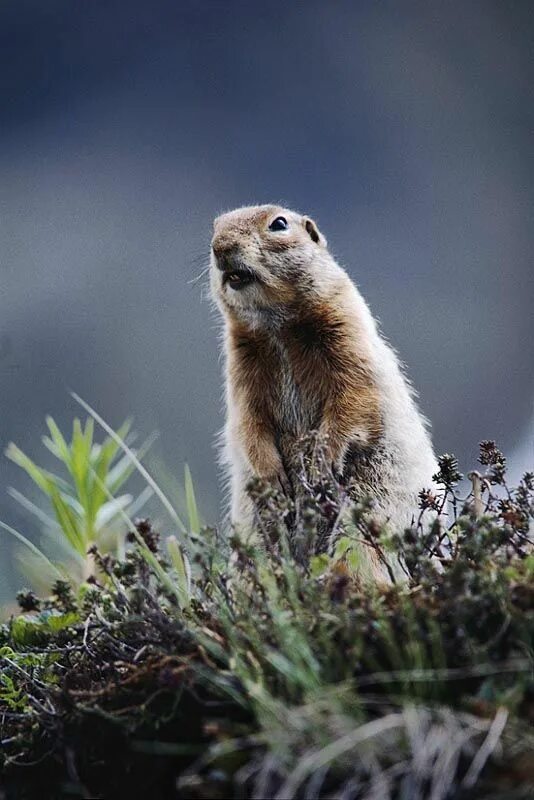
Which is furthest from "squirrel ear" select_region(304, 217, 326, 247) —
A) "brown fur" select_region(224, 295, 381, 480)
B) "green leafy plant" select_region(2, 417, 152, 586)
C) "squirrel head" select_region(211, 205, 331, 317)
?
"green leafy plant" select_region(2, 417, 152, 586)

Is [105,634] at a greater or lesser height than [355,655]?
greater

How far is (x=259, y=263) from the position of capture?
11.8 ft

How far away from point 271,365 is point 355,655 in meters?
2.22

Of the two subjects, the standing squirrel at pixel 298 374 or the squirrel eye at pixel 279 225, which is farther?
the squirrel eye at pixel 279 225

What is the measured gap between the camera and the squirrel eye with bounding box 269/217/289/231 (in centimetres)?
374

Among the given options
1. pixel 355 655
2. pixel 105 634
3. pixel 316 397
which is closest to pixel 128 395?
pixel 316 397

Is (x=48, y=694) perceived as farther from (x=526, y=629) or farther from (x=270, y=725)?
(x=526, y=629)

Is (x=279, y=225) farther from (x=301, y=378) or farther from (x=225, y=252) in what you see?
(x=301, y=378)

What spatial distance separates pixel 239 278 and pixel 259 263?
106mm

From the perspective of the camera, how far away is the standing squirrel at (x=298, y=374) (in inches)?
137

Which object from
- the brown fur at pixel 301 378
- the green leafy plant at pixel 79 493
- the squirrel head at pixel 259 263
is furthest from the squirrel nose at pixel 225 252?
the green leafy plant at pixel 79 493

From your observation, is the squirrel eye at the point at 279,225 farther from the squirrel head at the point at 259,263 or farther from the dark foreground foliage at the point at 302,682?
the dark foreground foliage at the point at 302,682

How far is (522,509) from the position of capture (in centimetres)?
223

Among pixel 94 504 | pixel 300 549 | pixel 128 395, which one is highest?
pixel 128 395
